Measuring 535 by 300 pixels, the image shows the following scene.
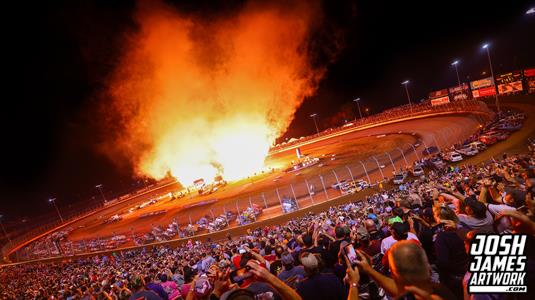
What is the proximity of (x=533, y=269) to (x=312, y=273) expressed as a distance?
228 cm

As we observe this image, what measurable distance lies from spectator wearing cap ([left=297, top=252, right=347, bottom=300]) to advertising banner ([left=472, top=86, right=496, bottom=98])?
204ft

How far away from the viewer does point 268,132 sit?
73.0 metres

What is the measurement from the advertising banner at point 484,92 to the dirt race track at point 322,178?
331 inches

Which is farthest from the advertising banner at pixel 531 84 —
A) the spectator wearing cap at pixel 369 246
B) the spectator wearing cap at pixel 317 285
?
the spectator wearing cap at pixel 317 285

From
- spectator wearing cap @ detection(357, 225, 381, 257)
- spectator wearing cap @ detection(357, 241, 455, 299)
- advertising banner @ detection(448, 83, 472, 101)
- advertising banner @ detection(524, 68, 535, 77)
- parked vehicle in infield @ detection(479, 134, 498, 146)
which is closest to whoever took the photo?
spectator wearing cap @ detection(357, 241, 455, 299)

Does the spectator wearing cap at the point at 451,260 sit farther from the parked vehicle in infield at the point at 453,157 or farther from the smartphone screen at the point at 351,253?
the parked vehicle in infield at the point at 453,157

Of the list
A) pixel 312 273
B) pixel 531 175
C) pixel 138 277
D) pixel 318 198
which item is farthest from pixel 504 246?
pixel 318 198

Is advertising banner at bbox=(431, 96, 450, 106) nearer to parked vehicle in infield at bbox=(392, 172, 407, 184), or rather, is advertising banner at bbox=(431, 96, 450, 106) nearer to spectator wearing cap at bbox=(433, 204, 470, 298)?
parked vehicle in infield at bbox=(392, 172, 407, 184)

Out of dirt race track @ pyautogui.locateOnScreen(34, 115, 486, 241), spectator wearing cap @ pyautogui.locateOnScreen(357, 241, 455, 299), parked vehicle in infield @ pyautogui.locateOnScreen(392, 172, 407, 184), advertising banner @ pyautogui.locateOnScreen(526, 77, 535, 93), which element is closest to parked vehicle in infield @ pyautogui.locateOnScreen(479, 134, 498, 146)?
dirt race track @ pyautogui.locateOnScreen(34, 115, 486, 241)

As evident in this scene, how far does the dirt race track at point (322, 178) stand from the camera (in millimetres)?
29266

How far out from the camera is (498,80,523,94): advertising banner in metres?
47.9

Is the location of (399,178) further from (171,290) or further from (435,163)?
(171,290)

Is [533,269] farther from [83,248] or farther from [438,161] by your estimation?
[83,248]

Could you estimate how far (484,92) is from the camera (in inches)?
2189
